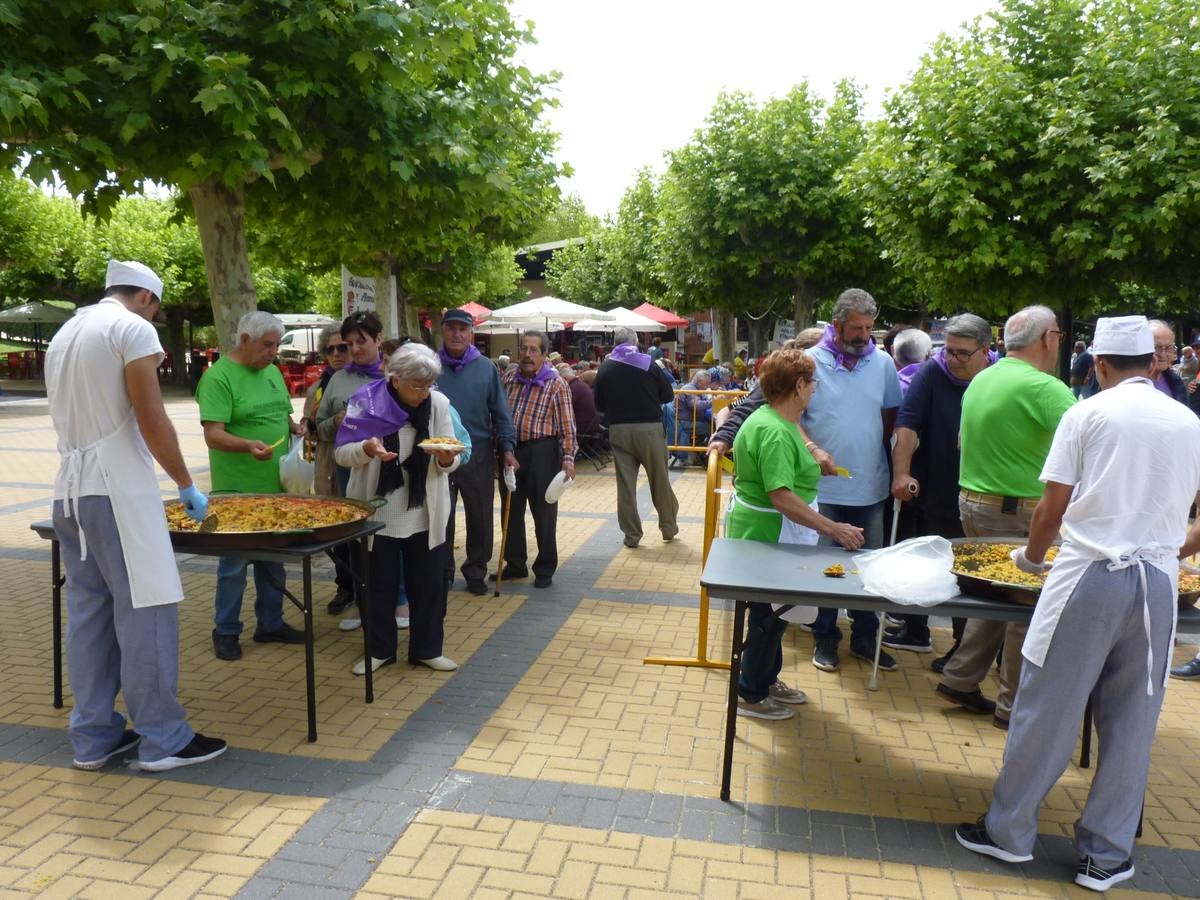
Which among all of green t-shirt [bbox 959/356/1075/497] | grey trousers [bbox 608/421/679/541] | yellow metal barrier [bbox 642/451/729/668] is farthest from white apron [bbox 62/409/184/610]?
grey trousers [bbox 608/421/679/541]

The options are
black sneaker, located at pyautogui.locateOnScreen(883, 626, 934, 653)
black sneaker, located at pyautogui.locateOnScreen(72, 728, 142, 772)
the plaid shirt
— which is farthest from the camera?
the plaid shirt

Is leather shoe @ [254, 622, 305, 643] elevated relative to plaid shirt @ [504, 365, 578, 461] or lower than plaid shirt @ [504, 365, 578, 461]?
lower

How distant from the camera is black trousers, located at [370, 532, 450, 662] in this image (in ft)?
16.1

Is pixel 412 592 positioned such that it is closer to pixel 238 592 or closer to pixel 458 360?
pixel 238 592

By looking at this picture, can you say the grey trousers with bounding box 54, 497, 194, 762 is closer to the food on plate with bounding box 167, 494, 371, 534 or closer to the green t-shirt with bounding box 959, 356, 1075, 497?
the food on plate with bounding box 167, 494, 371, 534

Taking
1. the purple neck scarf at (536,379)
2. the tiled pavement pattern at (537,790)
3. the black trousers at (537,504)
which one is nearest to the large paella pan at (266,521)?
the tiled pavement pattern at (537,790)

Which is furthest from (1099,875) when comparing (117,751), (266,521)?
(117,751)

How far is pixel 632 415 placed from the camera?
26.7ft

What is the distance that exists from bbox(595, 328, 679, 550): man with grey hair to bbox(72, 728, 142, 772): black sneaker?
4.82 metres

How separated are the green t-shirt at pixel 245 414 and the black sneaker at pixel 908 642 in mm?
3957

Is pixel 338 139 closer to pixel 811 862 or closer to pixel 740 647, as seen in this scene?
pixel 740 647

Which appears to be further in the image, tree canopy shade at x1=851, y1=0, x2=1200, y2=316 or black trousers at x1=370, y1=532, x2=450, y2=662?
tree canopy shade at x1=851, y1=0, x2=1200, y2=316

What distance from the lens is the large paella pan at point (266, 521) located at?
3931 millimetres

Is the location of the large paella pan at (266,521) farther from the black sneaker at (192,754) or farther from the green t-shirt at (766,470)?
the green t-shirt at (766,470)
